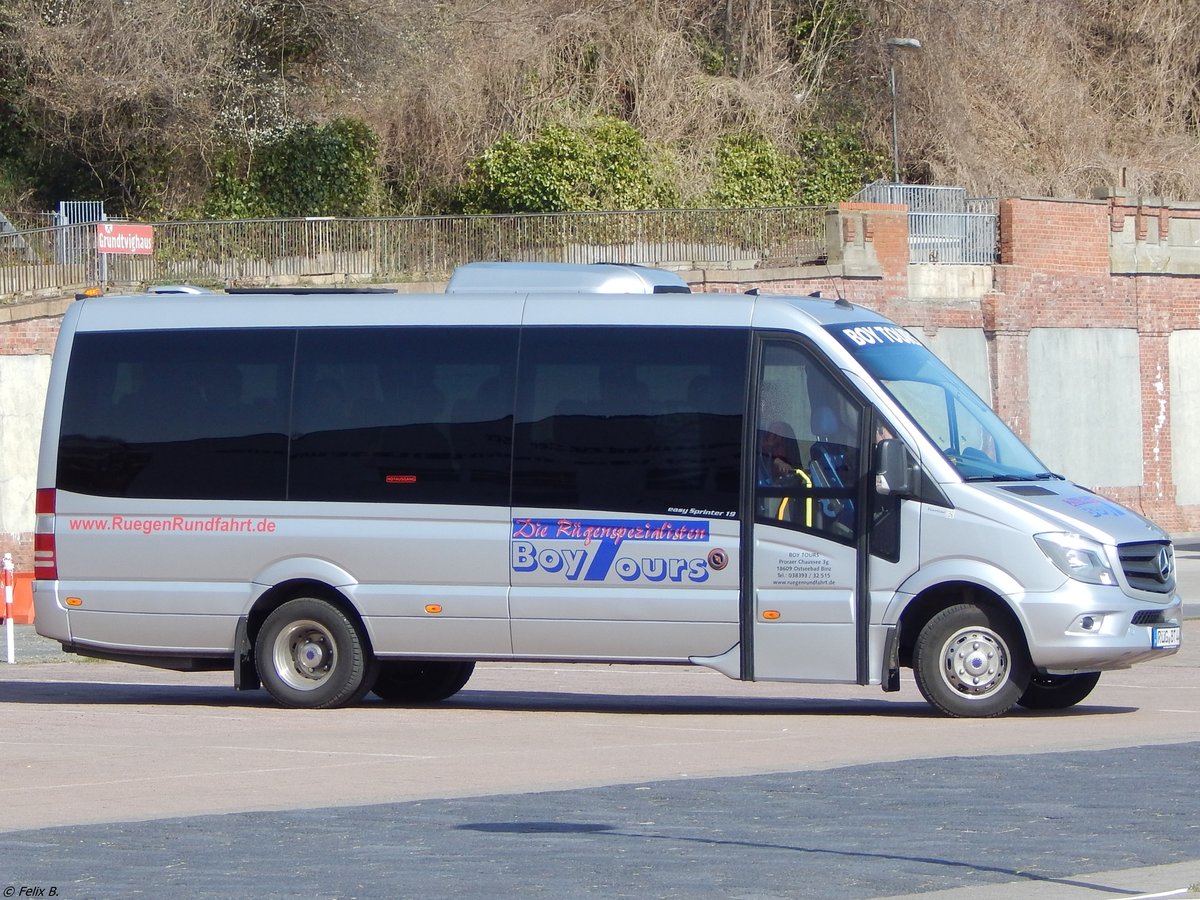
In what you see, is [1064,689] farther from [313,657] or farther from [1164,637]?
[313,657]

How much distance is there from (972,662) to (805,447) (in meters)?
1.79

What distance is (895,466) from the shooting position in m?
13.1

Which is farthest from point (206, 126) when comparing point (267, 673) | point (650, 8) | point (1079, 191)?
point (267, 673)

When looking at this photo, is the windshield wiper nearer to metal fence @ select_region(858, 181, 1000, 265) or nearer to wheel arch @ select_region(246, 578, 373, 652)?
wheel arch @ select_region(246, 578, 373, 652)

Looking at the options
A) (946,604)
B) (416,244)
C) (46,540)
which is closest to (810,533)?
(946,604)

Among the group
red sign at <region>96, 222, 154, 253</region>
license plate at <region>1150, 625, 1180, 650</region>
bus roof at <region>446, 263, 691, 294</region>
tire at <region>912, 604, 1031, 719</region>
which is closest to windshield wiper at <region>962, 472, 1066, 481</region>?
tire at <region>912, 604, 1031, 719</region>

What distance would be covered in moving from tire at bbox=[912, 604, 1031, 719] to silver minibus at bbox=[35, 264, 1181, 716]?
0.02 meters

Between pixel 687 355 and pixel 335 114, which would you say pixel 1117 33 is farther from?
pixel 687 355

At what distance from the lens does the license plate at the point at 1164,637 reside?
13102mm

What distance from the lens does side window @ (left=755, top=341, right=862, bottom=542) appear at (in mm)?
13320

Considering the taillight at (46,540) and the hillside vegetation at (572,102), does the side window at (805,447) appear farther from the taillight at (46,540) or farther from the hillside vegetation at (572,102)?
the hillside vegetation at (572,102)

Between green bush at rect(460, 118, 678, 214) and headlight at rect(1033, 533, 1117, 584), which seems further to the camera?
green bush at rect(460, 118, 678, 214)

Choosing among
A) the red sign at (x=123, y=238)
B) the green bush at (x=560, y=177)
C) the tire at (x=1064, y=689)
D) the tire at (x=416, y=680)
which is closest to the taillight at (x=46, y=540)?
the tire at (x=416, y=680)

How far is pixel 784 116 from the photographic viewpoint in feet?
138
